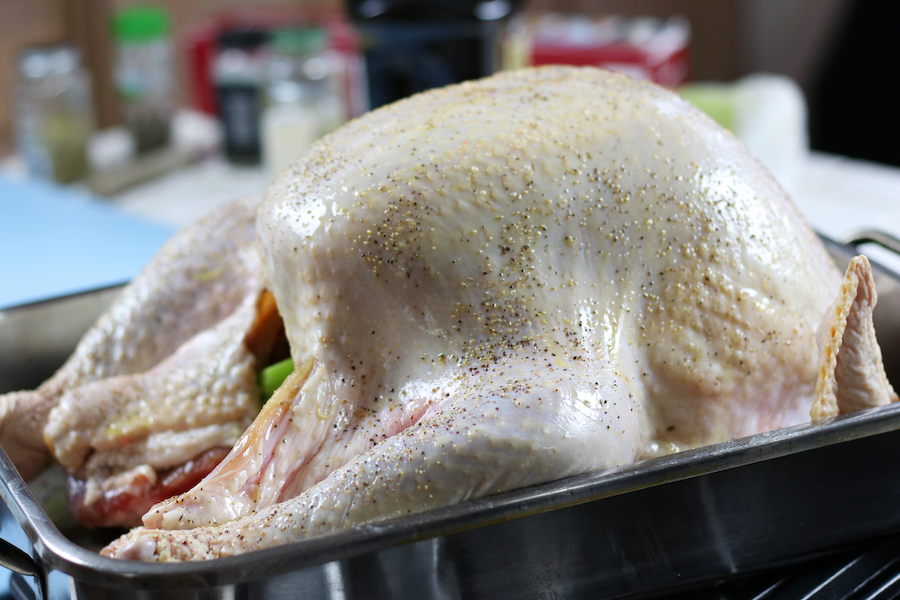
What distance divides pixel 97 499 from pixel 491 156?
576 mm

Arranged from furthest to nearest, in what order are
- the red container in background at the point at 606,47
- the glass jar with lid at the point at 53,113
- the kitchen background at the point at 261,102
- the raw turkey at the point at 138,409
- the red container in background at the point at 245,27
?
the red container in background at the point at 245,27, the red container in background at the point at 606,47, the glass jar with lid at the point at 53,113, the kitchen background at the point at 261,102, the raw turkey at the point at 138,409

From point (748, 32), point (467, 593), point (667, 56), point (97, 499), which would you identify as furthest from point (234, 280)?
point (748, 32)

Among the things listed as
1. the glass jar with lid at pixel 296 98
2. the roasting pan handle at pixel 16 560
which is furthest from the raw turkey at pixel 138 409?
the glass jar with lid at pixel 296 98

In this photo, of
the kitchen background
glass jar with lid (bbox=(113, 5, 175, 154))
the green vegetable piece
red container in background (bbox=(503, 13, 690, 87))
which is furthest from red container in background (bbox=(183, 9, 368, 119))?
the green vegetable piece

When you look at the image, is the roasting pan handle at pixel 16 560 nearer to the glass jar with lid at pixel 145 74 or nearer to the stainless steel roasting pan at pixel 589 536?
the stainless steel roasting pan at pixel 589 536

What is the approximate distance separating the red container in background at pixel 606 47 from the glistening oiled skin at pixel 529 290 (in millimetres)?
1217

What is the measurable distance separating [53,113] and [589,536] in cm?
197

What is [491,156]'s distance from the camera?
890 millimetres

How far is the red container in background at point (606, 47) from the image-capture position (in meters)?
2.24

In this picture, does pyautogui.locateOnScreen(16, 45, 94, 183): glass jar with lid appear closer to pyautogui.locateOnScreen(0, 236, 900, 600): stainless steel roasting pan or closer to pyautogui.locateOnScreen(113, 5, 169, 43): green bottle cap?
pyautogui.locateOnScreen(113, 5, 169, 43): green bottle cap

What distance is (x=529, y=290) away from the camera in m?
0.86

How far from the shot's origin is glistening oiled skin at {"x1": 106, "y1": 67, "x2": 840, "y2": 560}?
85 centimetres

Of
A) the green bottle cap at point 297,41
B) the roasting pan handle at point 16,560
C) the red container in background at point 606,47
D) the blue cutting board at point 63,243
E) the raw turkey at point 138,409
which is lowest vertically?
the blue cutting board at point 63,243

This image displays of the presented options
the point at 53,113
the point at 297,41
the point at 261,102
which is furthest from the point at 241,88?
the point at 53,113
